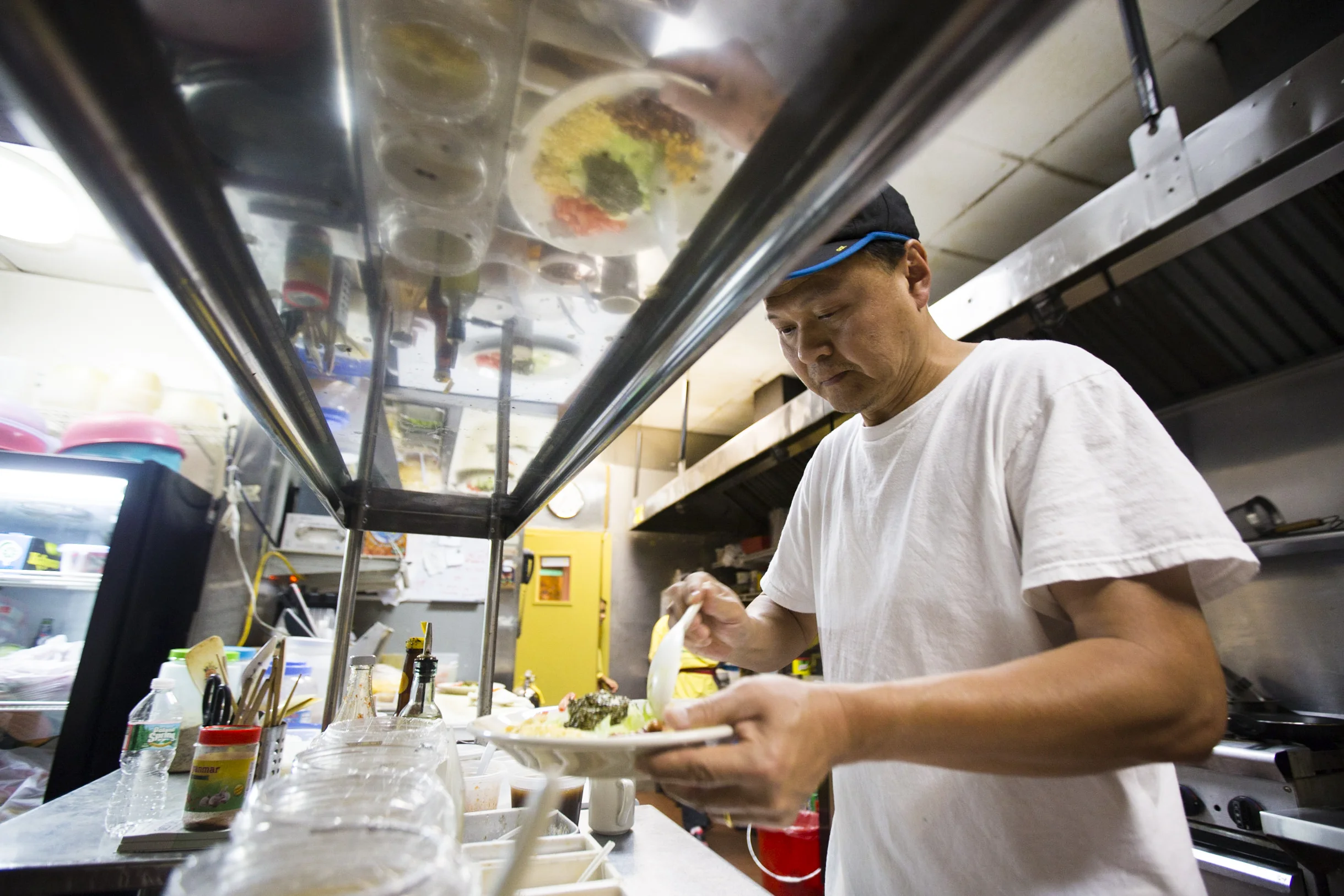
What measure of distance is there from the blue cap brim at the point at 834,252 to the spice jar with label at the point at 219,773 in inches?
45.1

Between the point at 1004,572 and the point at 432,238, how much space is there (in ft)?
2.88

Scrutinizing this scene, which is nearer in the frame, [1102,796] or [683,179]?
[683,179]

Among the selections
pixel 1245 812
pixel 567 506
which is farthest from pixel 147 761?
pixel 567 506

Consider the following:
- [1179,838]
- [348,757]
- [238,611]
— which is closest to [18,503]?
[238,611]

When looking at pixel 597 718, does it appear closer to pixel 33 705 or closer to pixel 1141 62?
pixel 1141 62

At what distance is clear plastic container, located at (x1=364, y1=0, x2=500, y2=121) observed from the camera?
47 cm

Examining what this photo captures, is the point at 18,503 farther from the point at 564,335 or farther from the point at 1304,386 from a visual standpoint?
the point at 1304,386

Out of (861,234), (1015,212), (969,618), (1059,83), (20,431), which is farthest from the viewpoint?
(1015,212)

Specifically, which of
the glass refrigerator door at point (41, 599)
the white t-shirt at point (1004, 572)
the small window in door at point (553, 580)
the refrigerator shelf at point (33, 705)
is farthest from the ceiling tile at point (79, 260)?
the white t-shirt at point (1004, 572)

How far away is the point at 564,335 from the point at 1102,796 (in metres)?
0.93

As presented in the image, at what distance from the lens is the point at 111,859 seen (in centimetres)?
86

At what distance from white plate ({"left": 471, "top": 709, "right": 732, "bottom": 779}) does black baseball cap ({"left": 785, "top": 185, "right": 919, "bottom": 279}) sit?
78 cm

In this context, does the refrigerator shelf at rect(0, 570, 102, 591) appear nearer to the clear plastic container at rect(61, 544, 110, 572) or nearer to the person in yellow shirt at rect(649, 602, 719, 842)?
the clear plastic container at rect(61, 544, 110, 572)

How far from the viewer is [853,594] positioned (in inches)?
45.3
